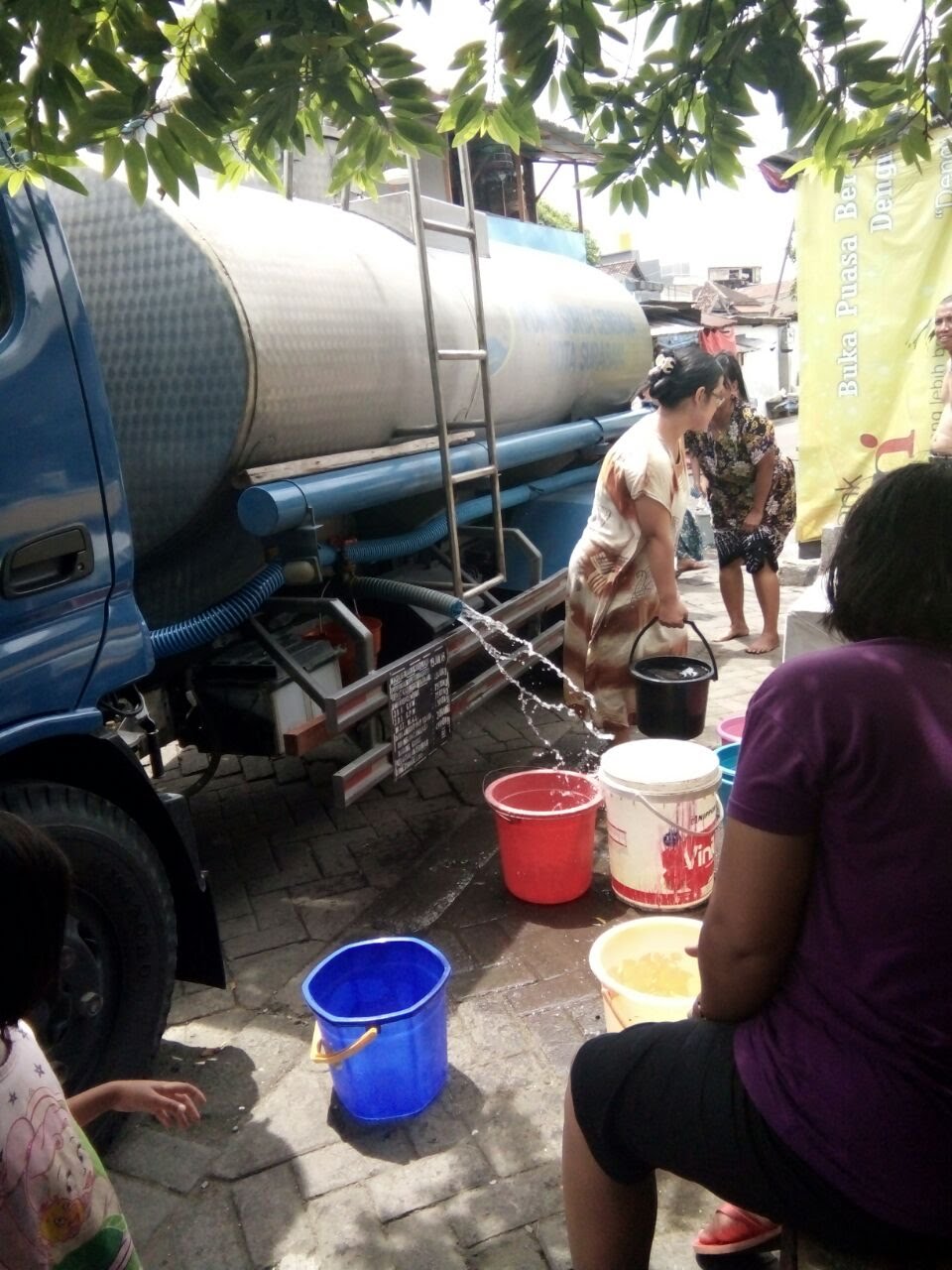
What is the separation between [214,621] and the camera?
3.09 metres

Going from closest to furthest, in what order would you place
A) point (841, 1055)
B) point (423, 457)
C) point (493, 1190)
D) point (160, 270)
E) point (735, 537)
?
point (841, 1055) < point (493, 1190) < point (160, 270) < point (423, 457) < point (735, 537)

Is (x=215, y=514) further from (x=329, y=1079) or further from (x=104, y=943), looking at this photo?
(x=329, y=1079)

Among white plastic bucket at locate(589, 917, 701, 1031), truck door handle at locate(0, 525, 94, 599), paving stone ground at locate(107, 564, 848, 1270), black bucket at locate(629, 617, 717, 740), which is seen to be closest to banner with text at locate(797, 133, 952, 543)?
black bucket at locate(629, 617, 717, 740)

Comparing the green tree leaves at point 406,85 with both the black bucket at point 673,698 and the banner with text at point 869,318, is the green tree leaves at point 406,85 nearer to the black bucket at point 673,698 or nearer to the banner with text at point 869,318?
the black bucket at point 673,698

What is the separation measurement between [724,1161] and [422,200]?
3556 mm

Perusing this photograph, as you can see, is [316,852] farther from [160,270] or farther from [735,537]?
[735,537]

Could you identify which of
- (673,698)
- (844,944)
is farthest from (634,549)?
(844,944)

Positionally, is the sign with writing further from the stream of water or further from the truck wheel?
the truck wheel

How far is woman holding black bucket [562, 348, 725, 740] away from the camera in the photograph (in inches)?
150

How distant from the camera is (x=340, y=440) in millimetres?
3434

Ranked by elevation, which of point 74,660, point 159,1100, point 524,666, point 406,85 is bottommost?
point 524,666

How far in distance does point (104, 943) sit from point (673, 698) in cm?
223

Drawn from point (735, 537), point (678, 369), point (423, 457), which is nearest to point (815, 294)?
point (735, 537)

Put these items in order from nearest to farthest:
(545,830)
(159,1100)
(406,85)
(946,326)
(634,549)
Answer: (159,1100), (406,85), (545,830), (634,549), (946,326)
